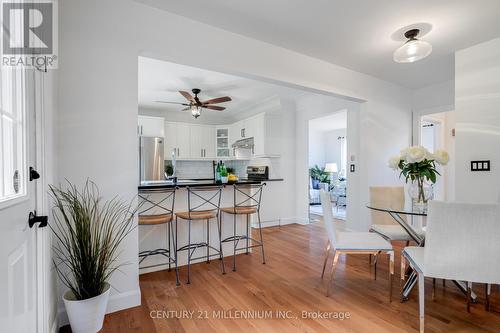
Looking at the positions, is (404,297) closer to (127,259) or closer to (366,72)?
(127,259)

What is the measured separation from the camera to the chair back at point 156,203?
104 inches

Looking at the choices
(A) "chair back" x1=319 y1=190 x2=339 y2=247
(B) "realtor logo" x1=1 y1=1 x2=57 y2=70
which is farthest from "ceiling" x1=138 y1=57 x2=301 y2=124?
(A) "chair back" x1=319 y1=190 x2=339 y2=247

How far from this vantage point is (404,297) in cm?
213

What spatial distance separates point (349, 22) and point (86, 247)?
2935 millimetres

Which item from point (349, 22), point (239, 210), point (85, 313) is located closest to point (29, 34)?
point (85, 313)

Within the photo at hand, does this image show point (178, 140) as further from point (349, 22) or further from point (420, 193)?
point (420, 193)

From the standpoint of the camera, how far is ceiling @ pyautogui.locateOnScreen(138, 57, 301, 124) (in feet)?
11.8

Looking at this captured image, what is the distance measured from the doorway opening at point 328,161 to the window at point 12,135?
23.9ft

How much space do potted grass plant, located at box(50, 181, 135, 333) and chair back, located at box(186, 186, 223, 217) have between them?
106 cm

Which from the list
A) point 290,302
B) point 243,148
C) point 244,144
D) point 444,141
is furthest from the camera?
point 243,148

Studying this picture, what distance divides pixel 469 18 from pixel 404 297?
2.66m

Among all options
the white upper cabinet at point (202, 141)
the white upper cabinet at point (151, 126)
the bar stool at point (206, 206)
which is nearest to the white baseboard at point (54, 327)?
the bar stool at point (206, 206)

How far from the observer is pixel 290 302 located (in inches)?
83.5

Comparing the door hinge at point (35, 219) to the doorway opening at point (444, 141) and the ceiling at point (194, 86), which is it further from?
the doorway opening at point (444, 141)
